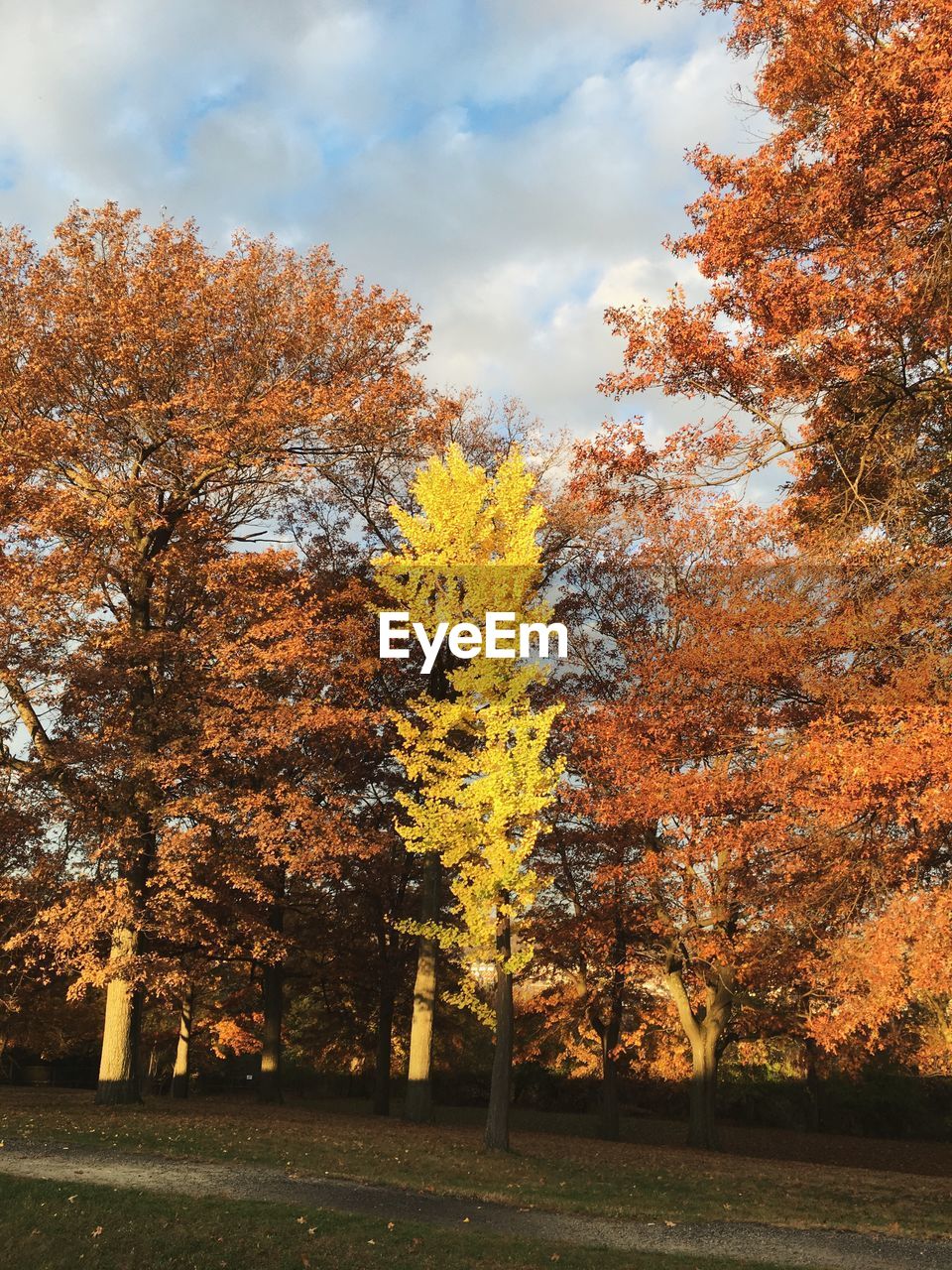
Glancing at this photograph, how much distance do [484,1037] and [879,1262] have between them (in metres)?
30.3

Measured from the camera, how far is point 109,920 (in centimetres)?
1806

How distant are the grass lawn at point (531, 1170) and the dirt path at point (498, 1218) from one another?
0.54 meters

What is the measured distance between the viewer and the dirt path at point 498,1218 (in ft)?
33.6

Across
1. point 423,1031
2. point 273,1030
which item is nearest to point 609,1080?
point 423,1031

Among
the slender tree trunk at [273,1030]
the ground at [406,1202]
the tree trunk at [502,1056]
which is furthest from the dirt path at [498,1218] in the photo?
the slender tree trunk at [273,1030]

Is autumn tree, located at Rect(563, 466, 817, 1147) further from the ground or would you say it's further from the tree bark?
the ground

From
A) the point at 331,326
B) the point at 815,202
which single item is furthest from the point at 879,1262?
the point at 331,326

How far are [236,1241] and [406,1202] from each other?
273 cm

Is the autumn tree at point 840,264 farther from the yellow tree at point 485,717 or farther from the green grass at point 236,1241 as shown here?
the green grass at point 236,1241

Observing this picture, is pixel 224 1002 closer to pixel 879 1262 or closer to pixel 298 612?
pixel 298 612

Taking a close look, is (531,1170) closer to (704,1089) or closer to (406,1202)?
(406,1202)

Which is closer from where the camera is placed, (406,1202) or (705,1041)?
(406,1202)

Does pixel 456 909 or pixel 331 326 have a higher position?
pixel 331 326

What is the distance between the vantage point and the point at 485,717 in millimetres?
16453
